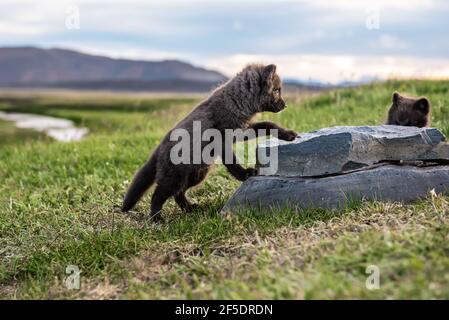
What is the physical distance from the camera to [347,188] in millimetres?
6762

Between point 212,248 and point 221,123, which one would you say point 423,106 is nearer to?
point 221,123

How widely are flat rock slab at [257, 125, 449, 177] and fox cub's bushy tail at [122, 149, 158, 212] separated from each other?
1.33m

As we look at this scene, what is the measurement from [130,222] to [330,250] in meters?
3.05

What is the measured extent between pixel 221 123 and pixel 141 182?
1308mm

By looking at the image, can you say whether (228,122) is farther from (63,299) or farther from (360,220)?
(63,299)

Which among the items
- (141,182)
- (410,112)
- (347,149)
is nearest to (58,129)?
(141,182)

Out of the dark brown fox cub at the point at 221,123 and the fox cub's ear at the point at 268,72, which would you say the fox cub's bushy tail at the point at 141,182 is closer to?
the dark brown fox cub at the point at 221,123

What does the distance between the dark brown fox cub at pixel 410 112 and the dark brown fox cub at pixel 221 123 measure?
6.55 ft

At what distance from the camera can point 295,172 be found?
23.1ft

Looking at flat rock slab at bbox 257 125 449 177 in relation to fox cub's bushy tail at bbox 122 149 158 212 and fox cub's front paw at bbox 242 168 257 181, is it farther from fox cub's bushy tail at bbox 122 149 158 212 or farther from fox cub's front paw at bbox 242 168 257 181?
fox cub's bushy tail at bbox 122 149 158 212

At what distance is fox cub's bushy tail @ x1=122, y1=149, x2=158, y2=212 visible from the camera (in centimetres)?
758

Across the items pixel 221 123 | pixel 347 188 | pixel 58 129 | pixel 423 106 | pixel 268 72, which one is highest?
pixel 268 72

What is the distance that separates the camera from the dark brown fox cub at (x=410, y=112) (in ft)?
28.0
